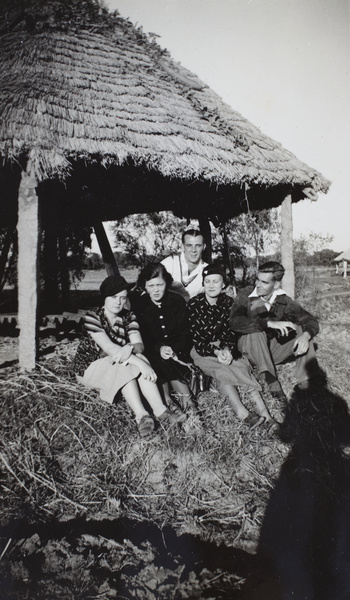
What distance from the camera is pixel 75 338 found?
6219 mm

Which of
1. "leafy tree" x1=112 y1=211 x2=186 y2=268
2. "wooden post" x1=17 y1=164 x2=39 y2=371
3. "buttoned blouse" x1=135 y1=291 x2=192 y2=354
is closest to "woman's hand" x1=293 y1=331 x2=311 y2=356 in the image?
"buttoned blouse" x1=135 y1=291 x2=192 y2=354

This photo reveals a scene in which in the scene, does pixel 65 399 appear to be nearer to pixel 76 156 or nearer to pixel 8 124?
pixel 76 156

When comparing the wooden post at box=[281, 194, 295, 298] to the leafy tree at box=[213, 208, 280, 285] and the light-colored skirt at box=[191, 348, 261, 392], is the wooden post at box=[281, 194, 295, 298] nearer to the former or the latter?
the light-colored skirt at box=[191, 348, 261, 392]

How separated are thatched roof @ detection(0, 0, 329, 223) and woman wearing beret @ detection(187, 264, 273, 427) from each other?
1.89 metres

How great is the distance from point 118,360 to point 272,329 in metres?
1.74

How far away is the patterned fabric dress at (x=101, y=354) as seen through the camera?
11.2 ft

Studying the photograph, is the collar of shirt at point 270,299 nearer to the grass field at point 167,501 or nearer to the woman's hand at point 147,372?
the grass field at point 167,501

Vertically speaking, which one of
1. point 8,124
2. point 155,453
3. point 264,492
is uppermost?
point 8,124

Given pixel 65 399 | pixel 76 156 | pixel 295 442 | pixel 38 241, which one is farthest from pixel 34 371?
pixel 295 442

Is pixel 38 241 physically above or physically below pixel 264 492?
above

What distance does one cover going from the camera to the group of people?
11.0 ft

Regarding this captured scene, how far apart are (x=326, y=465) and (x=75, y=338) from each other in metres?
4.23

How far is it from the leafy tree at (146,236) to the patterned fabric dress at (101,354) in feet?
35.5

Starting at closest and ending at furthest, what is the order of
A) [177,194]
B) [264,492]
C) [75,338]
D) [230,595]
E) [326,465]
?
[230,595]
[264,492]
[326,465]
[75,338]
[177,194]
